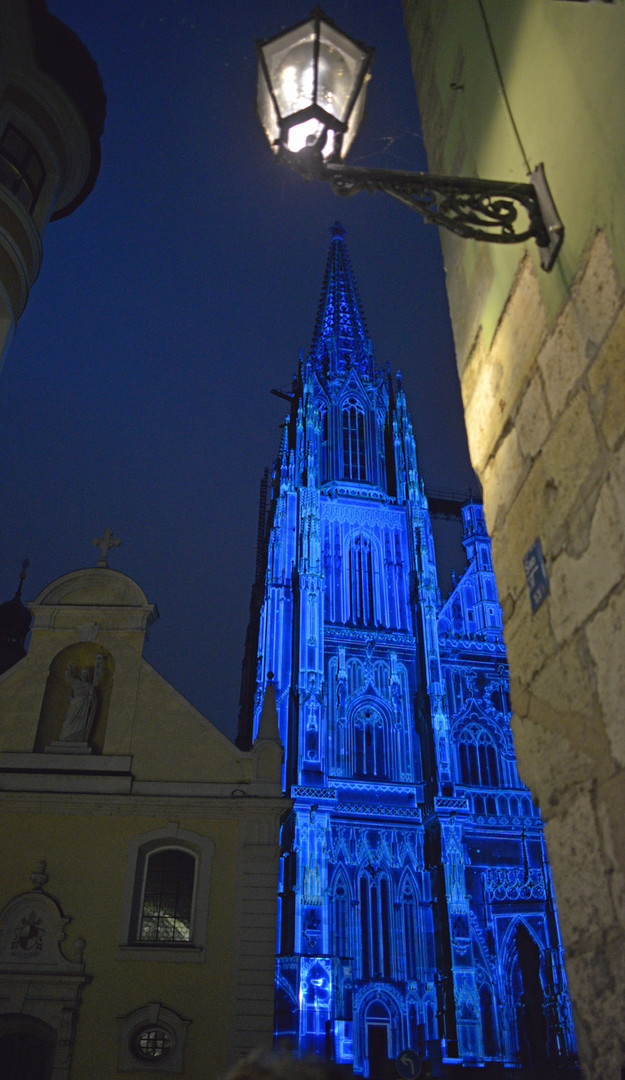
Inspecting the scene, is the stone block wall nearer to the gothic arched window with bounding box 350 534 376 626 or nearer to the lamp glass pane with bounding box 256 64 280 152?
the lamp glass pane with bounding box 256 64 280 152

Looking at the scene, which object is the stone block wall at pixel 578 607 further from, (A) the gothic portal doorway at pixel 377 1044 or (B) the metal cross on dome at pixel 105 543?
(A) the gothic portal doorway at pixel 377 1044

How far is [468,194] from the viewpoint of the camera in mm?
3318

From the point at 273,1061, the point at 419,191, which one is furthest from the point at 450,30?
the point at 273,1061

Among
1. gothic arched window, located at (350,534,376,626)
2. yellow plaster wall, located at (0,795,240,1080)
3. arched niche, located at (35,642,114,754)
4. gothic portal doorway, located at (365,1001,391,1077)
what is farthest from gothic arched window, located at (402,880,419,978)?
arched niche, located at (35,642,114,754)

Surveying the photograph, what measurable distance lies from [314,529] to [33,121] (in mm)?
20557

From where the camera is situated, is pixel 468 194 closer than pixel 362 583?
Yes

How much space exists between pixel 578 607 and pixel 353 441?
3323 centimetres

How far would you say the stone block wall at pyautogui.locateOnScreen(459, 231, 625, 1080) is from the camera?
2.48 meters

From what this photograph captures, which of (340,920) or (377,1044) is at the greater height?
(340,920)

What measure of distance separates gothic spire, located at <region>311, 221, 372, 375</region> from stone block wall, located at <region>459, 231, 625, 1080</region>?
35.3 meters

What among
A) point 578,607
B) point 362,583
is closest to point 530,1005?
point 362,583

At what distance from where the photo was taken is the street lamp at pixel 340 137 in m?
3.24

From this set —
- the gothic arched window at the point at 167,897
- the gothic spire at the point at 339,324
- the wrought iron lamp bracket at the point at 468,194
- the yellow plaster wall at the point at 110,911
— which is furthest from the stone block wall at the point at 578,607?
the gothic spire at the point at 339,324

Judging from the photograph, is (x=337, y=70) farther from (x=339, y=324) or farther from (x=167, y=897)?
(x=339, y=324)
